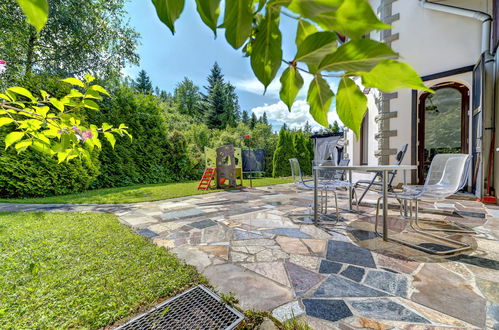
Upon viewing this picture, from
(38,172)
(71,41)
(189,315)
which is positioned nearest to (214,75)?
(71,41)

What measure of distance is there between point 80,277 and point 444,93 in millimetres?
7639

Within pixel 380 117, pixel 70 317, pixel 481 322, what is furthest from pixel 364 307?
pixel 380 117

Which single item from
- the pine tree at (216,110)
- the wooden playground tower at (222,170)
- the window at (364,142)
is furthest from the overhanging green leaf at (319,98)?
the pine tree at (216,110)

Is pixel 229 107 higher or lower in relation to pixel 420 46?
higher

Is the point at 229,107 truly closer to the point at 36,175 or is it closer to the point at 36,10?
the point at 36,175

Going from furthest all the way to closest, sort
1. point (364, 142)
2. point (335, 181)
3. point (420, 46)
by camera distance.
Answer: point (364, 142) < point (420, 46) < point (335, 181)

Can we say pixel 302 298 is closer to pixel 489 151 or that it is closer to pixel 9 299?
pixel 9 299

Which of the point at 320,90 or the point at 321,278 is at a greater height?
the point at 320,90

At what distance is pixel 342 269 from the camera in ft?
5.83

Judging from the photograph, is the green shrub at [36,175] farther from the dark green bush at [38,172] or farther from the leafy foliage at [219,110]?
the leafy foliage at [219,110]

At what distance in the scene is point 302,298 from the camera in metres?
1.44

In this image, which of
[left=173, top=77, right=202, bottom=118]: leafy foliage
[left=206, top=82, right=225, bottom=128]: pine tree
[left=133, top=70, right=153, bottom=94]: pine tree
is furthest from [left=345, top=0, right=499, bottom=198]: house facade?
[left=133, top=70, right=153, bottom=94]: pine tree

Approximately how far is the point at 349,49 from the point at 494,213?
4.49 meters

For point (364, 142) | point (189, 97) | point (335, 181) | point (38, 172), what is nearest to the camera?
point (335, 181)
